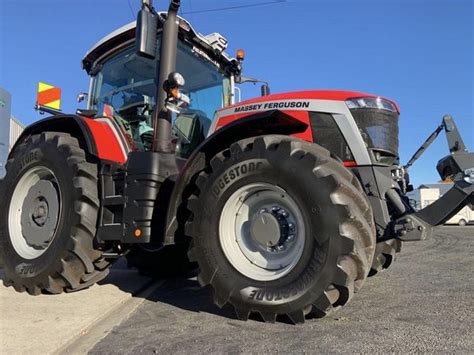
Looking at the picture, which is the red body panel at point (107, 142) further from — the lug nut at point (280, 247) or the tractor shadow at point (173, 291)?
the lug nut at point (280, 247)

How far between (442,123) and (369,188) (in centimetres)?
97

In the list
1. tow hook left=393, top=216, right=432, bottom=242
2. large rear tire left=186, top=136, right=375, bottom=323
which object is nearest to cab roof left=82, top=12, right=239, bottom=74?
large rear tire left=186, top=136, right=375, bottom=323

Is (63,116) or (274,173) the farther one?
(63,116)

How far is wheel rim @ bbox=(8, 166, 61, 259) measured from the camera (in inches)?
171

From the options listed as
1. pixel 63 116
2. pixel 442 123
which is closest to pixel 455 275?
pixel 442 123

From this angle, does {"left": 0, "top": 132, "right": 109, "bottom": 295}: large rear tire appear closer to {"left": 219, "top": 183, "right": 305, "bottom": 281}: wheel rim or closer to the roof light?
{"left": 219, "top": 183, "right": 305, "bottom": 281}: wheel rim

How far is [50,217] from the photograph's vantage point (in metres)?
4.34

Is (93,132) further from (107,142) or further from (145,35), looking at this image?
(145,35)

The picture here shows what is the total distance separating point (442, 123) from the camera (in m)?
3.71

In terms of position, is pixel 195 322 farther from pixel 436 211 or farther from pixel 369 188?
pixel 436 211

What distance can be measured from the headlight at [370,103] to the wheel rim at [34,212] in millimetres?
2870

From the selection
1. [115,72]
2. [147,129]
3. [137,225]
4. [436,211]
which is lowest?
[137,225]

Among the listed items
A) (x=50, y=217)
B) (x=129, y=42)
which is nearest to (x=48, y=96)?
(x=129, y=42)

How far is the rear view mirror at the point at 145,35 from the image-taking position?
370 centimetres
